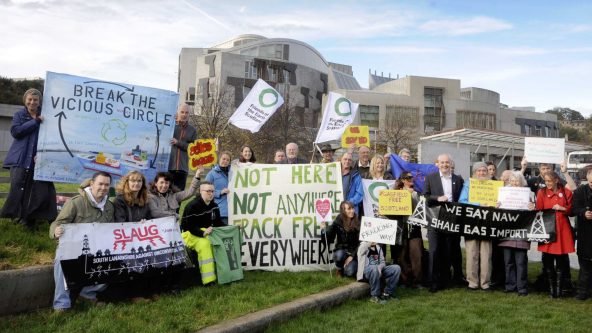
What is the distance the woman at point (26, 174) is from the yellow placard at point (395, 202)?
15.9 feet

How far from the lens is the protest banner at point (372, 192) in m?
8.45

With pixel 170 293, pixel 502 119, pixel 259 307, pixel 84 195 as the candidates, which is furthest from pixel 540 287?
pixel 502 119

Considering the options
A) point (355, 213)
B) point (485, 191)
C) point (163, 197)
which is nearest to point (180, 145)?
point (163, 197)

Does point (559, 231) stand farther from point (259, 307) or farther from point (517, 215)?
point (259, 307)

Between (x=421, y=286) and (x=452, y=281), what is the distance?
2.15 feet

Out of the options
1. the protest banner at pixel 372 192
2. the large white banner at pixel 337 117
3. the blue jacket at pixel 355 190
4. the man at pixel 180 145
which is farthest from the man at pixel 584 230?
the man at pixel 180 145

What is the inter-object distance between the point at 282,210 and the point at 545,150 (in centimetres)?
458

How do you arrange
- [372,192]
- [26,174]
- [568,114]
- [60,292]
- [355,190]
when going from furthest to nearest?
[568,114] → [372,192] → [355,190] → [26,174] → [60,292]

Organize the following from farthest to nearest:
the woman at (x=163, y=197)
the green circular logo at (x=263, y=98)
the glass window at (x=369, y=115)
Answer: the glass window at (x=369, y=115) → the green circular logo at (x=263, y=98) → the woman at (x=163, y=197)

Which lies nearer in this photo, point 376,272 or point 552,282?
point 376,272

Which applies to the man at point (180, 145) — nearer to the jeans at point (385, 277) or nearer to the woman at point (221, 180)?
the woman at point (221, 180)

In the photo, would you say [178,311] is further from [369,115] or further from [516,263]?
[369,115]

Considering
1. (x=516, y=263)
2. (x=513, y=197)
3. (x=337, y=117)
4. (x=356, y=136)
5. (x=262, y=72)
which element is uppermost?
(x=262, y=72)

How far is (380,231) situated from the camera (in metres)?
7.30
